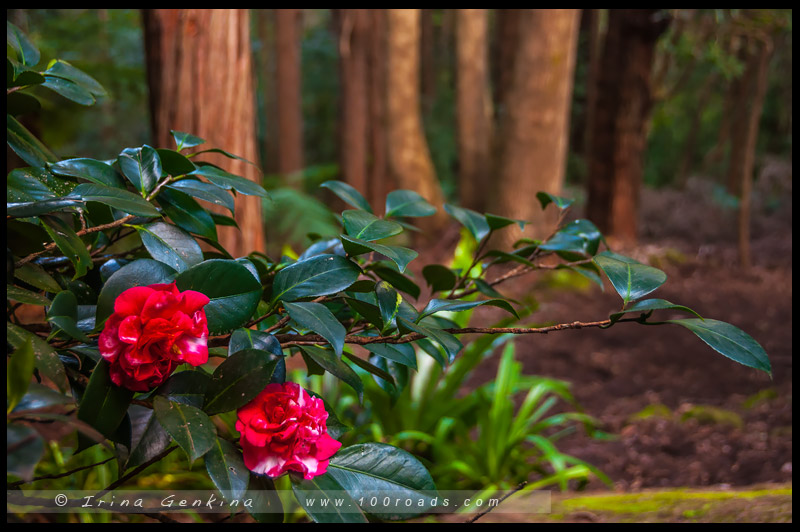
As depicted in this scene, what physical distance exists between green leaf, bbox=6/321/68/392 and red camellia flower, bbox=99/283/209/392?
4cm

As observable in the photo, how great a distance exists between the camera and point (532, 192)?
5.59 m

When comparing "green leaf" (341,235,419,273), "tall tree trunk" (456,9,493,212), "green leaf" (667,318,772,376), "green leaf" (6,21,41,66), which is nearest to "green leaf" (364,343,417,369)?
"green leaf" (341,235,419,273)

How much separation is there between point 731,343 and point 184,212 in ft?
2.36

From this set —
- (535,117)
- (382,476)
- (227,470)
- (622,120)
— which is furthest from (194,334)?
(622,120)

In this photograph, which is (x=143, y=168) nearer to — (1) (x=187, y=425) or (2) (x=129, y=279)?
(2) (x=129, y=279)

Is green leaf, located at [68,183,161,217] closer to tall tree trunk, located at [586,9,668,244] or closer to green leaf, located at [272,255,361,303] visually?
green leaf, located at [272,255,361,303]

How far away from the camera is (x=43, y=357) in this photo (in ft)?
1.95

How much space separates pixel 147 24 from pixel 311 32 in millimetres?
12883

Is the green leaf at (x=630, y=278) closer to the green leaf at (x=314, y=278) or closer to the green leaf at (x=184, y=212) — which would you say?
the green leaf at (x=314, y=278)

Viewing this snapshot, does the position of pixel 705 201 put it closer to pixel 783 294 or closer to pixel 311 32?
pixel 783 294

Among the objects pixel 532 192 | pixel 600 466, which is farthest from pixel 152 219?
pixel 532 192

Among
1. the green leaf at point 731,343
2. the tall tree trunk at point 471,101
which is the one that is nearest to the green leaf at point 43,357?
the green leaf at point 731,343

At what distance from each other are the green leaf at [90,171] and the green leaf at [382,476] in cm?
46

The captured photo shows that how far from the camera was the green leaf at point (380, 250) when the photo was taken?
2.35ft
